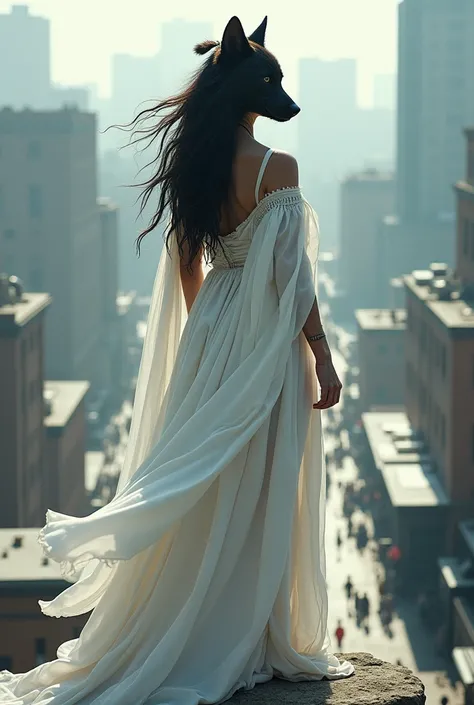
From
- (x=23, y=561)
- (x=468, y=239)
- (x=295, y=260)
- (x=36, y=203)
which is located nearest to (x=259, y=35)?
(x=295, y=260)

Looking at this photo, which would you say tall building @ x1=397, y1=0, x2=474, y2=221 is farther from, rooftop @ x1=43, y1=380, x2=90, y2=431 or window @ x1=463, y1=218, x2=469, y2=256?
window @ x1=463, y1=218, x2=469, y2=256

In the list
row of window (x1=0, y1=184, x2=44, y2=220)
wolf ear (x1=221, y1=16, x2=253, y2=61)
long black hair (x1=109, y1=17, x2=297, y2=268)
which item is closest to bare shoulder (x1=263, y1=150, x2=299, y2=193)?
long black hair (x1=109, y1=17, x2=297, y2=268)

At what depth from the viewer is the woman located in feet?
28.5

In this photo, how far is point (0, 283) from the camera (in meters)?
52.5

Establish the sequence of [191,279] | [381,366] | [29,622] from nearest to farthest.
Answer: [191,279], [29,622], [381,366]

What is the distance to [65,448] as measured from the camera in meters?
57.2

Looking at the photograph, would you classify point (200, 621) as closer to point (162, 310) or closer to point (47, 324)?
point (162, 310)

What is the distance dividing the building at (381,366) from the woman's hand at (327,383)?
6891 centimetres

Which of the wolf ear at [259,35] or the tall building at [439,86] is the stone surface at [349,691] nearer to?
the wolf ear at [259,35]

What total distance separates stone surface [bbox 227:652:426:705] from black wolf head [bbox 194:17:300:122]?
2904mm

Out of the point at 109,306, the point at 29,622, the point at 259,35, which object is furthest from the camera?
the point at 109,306

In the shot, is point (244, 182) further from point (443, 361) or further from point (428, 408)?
point (428, 408)

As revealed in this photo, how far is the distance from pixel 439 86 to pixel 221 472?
127 m

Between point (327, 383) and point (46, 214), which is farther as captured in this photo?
point (46, 214)
